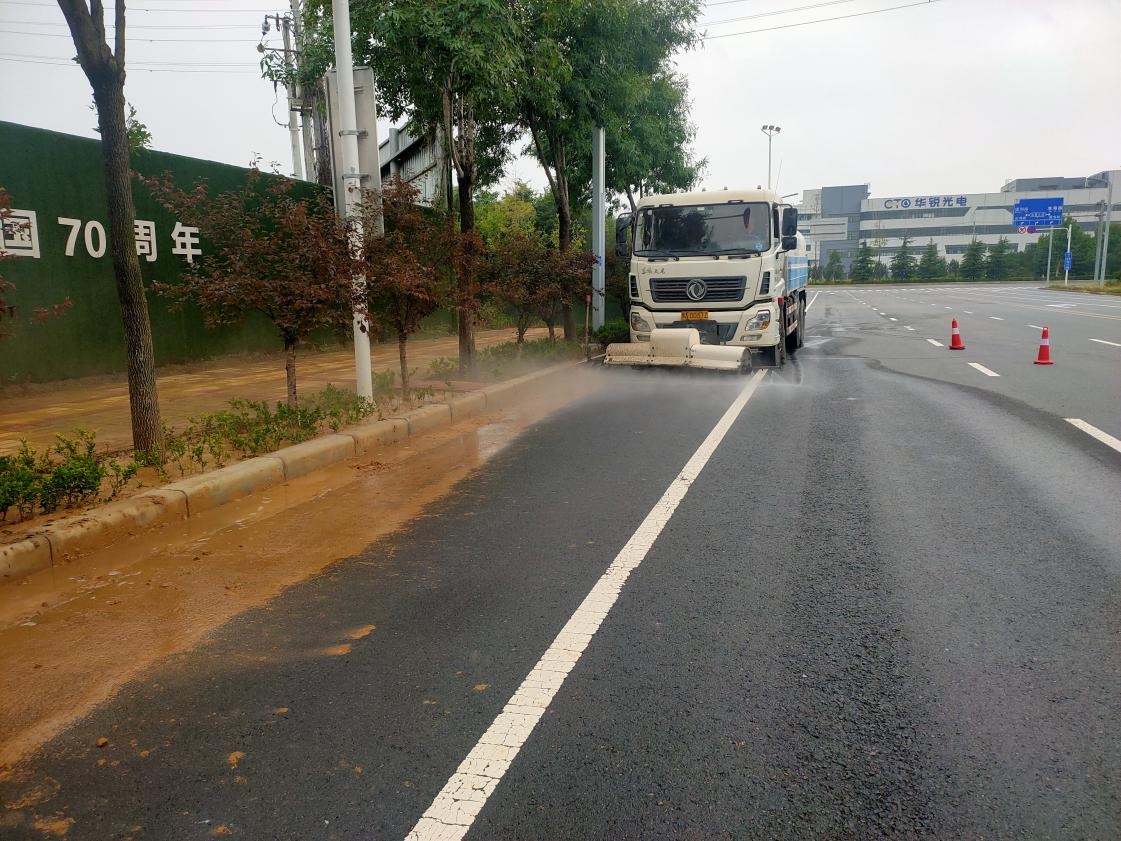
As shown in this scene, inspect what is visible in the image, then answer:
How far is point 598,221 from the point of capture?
1789cm

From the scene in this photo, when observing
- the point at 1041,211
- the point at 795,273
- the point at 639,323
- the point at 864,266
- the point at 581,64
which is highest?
the point at 1041,211

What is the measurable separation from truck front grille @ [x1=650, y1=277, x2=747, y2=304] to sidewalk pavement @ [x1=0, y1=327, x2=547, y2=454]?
3.93 meters

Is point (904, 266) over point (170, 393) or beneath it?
over

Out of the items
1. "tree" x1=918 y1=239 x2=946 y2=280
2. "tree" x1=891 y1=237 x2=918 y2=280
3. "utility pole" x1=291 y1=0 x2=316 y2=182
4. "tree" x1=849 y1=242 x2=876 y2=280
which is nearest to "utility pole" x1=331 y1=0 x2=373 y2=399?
"utility pole" x1=291 y1=0 x2=316 y2=182

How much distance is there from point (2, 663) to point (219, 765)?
1.46 meters

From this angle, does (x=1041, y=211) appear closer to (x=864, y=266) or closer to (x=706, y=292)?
(x=864, y=266)

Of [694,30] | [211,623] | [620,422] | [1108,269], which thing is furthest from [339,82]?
[1108,269]

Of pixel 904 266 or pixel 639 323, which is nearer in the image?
pixel 639 323

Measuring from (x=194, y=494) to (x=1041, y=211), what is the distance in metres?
77.5

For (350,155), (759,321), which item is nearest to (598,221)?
(759,321)

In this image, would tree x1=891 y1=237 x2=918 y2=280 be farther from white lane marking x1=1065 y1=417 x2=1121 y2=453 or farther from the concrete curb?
the concrete curb

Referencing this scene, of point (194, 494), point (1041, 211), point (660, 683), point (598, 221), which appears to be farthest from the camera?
point (1041, 211)

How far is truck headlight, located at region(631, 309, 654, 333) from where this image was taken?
13.8m

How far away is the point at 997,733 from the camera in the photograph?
289 centimetres
